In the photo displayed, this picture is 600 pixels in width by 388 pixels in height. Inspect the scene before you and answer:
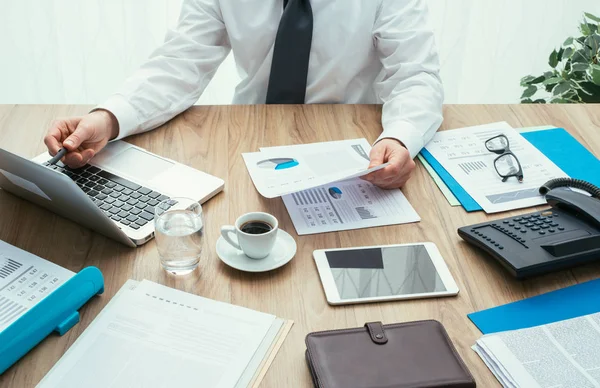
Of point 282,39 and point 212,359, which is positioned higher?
point 282,39

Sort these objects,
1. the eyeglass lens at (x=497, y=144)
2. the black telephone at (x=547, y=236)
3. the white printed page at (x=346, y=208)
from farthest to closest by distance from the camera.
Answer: the eyeglass lens at (x=497, y=144) → the white printed page at (x=346, y=208) → the black telephone at (x=547, y=236)

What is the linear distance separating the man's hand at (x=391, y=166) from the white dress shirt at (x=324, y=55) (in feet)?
0.45

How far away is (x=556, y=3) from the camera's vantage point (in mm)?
2584

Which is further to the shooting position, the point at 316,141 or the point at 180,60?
the point at 180,60

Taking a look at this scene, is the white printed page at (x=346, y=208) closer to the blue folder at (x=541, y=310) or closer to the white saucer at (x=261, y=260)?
the white saucer at (x=261, y=260)

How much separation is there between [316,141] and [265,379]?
685mm

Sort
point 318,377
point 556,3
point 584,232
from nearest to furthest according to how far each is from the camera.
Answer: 1. point 318,377
2. point 584,232
3. point 556,3

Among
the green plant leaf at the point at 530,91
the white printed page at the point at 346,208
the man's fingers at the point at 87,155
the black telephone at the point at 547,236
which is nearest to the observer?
the black telephone at the point at 547,236

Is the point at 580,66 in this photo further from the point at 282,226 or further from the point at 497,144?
the point at 282,226

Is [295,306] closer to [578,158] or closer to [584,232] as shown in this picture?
[584,232]

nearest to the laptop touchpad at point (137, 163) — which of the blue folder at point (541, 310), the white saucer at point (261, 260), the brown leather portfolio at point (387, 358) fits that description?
the white saucer at point (261, 260)

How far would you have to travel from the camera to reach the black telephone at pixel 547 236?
99cm

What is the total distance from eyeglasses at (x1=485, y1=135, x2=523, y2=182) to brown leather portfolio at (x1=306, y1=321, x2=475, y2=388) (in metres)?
0.52

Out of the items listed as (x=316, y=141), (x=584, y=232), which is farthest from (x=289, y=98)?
(x=584, y=232)
